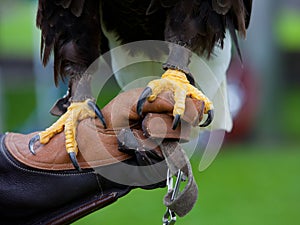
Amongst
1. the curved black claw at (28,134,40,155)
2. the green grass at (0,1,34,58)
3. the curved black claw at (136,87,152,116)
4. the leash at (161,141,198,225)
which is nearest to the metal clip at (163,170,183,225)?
the leash at (161,141,198,225)

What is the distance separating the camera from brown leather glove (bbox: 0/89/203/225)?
303 cm

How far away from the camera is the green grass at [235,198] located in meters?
6.49

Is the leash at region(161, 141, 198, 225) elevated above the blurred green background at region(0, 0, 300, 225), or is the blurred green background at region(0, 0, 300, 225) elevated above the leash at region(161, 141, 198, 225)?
the leash at region(161, 141, 198, 225)

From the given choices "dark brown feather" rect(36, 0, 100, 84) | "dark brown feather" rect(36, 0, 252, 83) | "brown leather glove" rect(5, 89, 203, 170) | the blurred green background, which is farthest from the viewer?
the blurred green background

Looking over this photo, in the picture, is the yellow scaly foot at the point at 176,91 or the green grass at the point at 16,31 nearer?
the yellow scaly foot at the point at 176,91

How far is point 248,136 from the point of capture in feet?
34.1

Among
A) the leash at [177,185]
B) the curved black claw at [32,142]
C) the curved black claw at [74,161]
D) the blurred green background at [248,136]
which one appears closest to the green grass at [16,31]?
the blurred green background at [248,136]

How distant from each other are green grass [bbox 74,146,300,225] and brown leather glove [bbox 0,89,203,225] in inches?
119

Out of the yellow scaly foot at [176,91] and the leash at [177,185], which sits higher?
the yellow scaly foot at [176,91]

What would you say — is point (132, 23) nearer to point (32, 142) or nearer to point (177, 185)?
point (32, 142)

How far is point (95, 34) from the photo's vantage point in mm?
3711

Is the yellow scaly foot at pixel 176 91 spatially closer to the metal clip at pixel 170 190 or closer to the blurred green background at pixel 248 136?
the metal clip at pixel 170 190

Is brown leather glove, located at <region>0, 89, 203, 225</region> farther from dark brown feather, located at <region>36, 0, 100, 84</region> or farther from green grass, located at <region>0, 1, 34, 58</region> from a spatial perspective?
green grass, located at <region>0, 1, 34, 58</region>

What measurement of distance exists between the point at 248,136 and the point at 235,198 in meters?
3.25
